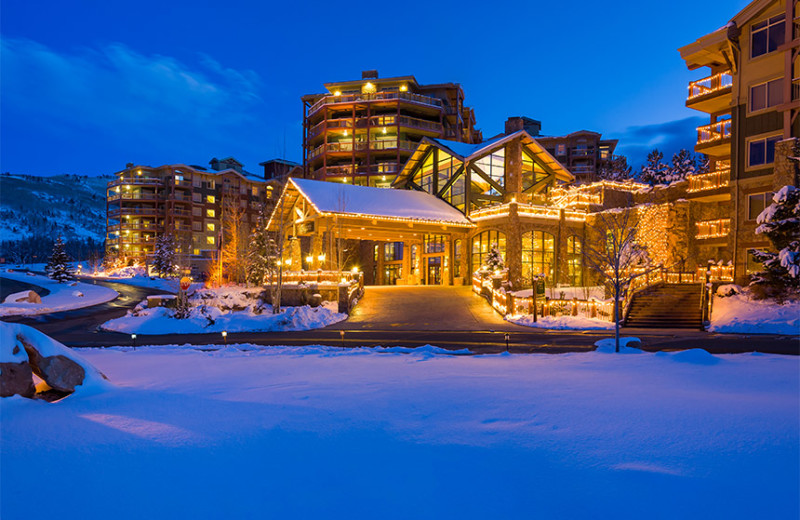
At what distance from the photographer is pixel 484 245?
3388 centimetres

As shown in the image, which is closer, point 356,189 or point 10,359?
point 10,359

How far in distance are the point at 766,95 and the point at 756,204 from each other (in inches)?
222

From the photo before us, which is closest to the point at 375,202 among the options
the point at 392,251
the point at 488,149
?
the point at 488,149

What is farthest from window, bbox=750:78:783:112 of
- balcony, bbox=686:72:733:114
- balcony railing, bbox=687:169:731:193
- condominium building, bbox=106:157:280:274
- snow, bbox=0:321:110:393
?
condominium building, bbox=106:157:280:274

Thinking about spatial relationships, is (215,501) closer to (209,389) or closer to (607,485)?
(607,485)

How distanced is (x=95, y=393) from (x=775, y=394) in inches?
421

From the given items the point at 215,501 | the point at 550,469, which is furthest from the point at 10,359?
the point at 550,469

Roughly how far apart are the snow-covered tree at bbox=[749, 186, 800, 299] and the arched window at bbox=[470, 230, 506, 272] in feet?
49.1

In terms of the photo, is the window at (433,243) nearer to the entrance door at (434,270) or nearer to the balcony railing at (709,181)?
the entrance door at (434,270)

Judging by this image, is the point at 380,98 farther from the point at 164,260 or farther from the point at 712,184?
the point at 712,184

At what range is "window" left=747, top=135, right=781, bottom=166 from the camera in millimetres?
23109

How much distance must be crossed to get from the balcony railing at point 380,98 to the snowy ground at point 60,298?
35356 mm

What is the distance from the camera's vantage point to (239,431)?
5430mm

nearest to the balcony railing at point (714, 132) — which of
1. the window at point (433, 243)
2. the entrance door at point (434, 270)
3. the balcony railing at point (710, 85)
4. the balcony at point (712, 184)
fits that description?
the balcony railing at point (710, 85)
